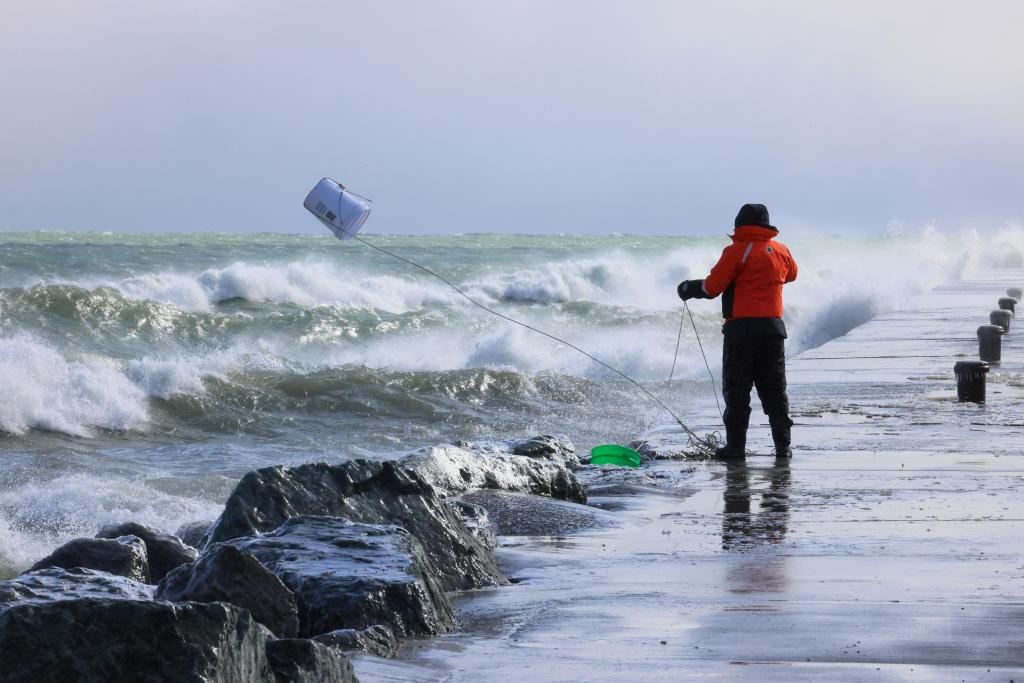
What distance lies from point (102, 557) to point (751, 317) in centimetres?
441

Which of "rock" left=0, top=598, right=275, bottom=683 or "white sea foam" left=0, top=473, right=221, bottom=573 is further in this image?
"white sea foam" left=0, top=473, right=221, bottom=573

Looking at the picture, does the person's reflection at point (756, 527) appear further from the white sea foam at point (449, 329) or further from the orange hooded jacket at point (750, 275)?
the white sea foam at point (449, 329)

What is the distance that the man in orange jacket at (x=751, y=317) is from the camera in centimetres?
841

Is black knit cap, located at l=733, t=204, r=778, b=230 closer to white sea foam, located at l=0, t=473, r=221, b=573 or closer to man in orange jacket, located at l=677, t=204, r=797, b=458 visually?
man in orange jacket, located at l=677, t=204, r=797, b=458

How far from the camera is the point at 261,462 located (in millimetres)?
11586

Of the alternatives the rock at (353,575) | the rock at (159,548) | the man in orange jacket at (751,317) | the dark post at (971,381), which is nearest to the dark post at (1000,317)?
the dark post at (971,381)

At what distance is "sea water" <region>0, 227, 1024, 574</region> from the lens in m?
11.2

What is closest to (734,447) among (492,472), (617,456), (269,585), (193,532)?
(617,456)

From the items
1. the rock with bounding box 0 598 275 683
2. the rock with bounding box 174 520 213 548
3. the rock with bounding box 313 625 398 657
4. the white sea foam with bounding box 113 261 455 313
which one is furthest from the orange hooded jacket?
the white sea foam with bounding box 113 261 455 313

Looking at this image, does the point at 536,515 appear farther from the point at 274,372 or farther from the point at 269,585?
the point at 274,372

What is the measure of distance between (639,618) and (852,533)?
1873 millimetres

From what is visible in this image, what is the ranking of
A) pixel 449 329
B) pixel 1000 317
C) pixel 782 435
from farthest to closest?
pixel 449 329 < pixel 1000 317 < pixel 782 435

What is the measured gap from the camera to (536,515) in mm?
6816

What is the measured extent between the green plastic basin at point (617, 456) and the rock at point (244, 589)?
190 inches
